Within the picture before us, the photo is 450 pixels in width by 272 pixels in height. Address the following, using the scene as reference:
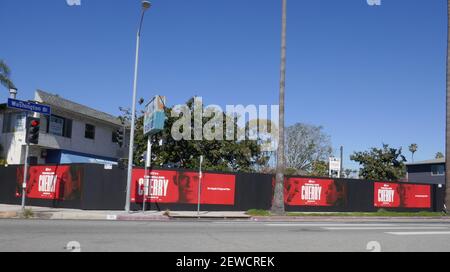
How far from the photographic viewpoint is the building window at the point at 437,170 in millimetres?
58906

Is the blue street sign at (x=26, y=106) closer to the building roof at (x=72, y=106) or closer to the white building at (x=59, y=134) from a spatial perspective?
the white building at (x=59, y=134)

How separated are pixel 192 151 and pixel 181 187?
1246 cm

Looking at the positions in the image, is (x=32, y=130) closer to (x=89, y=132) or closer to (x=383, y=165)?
(x=89, y=132)

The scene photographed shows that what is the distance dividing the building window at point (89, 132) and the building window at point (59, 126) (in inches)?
79.6

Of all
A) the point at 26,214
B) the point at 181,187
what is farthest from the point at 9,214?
the point at 181,187

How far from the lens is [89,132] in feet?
127

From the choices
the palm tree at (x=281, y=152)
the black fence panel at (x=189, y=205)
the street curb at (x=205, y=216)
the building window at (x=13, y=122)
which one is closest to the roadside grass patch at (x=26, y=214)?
the black fence panel at (x=189, y=205)

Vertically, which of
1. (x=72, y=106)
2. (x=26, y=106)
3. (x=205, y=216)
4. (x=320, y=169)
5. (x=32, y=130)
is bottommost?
(x=205, y=216)

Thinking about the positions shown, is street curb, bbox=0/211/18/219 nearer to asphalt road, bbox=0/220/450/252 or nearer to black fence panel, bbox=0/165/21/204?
asphalt road, bbox=0/220/450/252

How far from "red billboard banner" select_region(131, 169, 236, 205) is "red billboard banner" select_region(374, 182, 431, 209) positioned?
11.2m

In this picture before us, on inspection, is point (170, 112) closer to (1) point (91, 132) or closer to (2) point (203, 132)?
(2) point (203, 132)

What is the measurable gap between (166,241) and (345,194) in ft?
72.0
